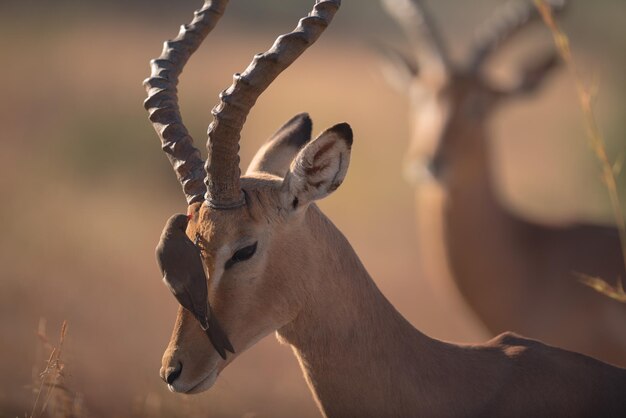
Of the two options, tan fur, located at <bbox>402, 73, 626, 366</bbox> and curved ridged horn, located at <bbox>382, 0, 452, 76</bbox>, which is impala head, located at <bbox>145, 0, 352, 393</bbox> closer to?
tan fur, located at <bbox>402, 73, 626, 366</bbox>

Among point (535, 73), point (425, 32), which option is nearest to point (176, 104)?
point (425, 32)

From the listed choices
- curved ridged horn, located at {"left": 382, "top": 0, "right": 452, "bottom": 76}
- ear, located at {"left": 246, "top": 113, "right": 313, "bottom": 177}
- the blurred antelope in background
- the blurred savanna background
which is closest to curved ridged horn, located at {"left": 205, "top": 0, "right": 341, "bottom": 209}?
ear, located at {"left": 246, "top": 113, "right": 313, "bottom": 177}

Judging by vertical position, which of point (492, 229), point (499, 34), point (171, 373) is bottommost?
point (492, 229)

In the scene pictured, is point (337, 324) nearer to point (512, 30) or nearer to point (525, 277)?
point (525, 277)

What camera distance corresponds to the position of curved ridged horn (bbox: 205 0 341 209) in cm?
459

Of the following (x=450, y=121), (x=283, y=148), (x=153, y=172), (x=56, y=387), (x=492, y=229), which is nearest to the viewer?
(x=56, y=387)

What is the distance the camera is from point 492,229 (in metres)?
10.0

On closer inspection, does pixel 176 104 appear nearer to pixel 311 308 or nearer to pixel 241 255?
pixel 241 255

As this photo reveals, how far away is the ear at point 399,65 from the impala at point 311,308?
671cm

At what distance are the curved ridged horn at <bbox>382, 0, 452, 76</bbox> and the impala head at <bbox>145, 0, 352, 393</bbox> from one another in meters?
6.48

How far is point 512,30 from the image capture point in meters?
11.3

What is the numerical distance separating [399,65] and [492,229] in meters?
2.47

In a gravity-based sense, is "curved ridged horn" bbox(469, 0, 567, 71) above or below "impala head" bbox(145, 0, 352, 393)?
above

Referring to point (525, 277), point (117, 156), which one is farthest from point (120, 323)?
point (117, 156)
